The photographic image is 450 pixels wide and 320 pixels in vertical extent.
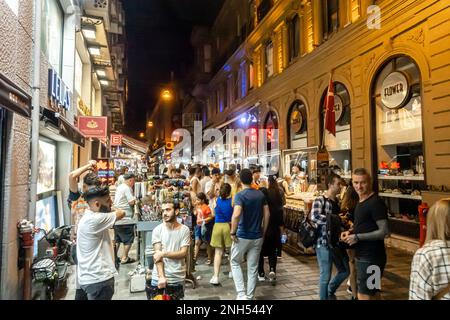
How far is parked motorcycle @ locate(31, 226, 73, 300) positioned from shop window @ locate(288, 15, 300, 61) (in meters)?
12.8

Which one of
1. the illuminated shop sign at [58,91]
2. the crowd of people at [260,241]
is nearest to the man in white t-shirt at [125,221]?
the crowd of people at [260,241]

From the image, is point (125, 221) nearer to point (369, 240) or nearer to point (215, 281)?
point (215, 281)

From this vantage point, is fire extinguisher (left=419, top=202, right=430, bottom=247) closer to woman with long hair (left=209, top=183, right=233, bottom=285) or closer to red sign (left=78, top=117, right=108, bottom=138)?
woman with long hair (left=209, top=183, right=233, bottom=285)

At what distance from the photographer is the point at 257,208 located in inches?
182

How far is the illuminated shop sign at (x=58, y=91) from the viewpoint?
6.80 m

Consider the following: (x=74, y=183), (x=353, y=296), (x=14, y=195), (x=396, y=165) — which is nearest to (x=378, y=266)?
(x=353, y=296)

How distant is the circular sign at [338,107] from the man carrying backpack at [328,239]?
7633 millimetres

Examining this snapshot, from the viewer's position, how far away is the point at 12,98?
3570 millimetres

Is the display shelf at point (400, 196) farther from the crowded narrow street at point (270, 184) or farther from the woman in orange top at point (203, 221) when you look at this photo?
the woman in orange top at point (203, 221)

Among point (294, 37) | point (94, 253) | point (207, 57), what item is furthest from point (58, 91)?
point (207, 57)

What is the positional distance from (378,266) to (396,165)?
Answer: 636 cm

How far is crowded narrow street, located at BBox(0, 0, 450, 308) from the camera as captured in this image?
346 cm

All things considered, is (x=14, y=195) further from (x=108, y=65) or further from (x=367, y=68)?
(x=108, y=65)

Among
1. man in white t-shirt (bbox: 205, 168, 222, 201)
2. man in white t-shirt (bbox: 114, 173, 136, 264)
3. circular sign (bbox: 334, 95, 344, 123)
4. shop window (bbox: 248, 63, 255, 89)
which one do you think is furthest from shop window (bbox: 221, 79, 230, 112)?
man in white t-shirt (bbox: 114, 173, 136, 264)
